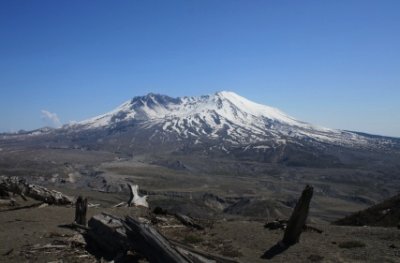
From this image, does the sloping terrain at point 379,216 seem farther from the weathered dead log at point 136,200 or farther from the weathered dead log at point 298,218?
the weathered dead log at point 136,200

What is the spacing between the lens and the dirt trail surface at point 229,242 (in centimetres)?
1339

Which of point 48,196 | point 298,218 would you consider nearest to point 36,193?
point 48,196

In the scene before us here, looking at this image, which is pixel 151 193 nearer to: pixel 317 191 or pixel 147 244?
pixel 317 191

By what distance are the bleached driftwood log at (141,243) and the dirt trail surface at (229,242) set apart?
0.56 m

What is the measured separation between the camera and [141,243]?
37.5ft

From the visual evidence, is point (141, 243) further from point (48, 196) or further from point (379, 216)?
point (48, 196)

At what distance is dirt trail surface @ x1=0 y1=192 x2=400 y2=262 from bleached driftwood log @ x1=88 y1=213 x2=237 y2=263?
22.0 inches

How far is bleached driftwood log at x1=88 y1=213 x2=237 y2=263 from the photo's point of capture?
10828 mm

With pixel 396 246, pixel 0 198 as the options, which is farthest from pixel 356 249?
pixel 0 198

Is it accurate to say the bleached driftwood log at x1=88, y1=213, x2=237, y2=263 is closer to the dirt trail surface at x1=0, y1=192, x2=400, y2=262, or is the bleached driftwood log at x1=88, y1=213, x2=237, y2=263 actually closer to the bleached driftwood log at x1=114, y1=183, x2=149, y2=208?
the dirt trail surface at x1=0, y1=192, x2=400, y2=262

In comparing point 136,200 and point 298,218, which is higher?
point 298,218

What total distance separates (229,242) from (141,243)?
17.0ft

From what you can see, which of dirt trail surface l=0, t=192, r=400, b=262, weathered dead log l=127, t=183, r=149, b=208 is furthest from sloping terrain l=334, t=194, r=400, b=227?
weathered dead log l=127, t=183, r=149, b=208

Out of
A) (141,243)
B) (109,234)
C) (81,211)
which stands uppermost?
(141,243)
